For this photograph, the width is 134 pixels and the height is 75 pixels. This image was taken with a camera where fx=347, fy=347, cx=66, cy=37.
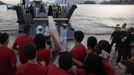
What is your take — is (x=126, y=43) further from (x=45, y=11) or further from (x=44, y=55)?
(x=45, y=11)

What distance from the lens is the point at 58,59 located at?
5.10 metres

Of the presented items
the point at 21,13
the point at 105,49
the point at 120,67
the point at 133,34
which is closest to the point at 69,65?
the point at 120,67

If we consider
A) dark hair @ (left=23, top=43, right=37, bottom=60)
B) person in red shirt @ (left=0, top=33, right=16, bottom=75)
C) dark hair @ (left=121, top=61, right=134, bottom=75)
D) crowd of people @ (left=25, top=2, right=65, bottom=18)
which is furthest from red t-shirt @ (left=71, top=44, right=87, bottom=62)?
crowd of people @ (left=25, top=2, right=65, bottom=18)

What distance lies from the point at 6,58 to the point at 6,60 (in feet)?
0.14

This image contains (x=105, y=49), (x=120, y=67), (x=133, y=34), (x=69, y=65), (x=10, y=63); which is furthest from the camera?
(x=133, y=34)

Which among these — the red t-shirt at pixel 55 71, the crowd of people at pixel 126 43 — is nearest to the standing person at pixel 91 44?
the red t-shirt at pixel 55 71

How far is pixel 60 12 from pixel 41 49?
2088cm

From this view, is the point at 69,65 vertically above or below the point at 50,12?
above

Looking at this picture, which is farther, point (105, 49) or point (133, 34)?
point (133, 34)

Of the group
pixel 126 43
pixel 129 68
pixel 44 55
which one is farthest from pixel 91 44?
pixel 126 43

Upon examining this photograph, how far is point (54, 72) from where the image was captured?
4.69 meters

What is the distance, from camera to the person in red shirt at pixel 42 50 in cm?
596

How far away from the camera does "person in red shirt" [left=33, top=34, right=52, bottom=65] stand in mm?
5961

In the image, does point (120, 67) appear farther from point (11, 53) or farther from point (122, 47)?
point (122, 47)
